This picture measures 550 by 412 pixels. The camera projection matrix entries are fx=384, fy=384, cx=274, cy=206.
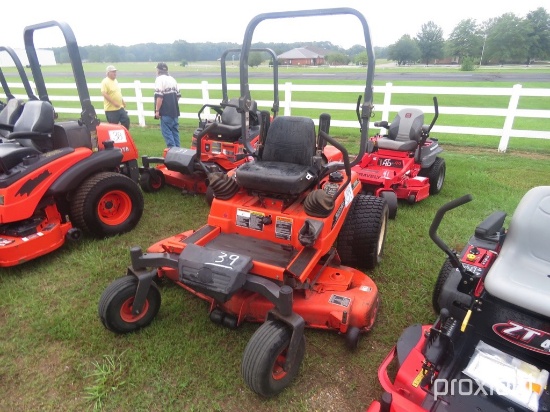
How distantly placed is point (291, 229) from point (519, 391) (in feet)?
5.34

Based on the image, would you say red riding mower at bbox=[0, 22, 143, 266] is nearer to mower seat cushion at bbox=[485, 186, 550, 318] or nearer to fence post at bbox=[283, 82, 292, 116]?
mower seat cushion at bbox=[485, 186, 550, 318]

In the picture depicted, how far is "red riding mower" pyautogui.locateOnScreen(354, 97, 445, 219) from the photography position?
4980 mm

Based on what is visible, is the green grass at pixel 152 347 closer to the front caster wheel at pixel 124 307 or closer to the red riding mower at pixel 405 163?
the front caster wheel at pixel 124 307

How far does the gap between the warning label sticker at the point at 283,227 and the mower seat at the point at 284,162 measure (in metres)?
0.20

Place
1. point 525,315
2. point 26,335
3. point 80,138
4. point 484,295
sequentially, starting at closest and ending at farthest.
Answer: point 525,315, point 484,295, point 26,335, point 80,138

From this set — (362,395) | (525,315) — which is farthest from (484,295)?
(362,395)

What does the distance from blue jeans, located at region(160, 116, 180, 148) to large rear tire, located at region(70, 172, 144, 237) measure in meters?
3.68

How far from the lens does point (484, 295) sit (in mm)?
2156

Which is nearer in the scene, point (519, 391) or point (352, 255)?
point (519, 391)

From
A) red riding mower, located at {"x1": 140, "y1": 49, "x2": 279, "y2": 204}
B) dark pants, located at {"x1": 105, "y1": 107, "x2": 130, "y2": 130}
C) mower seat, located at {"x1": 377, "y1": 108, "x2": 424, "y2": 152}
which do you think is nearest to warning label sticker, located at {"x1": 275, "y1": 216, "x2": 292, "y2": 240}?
red riding mower, located at {"x1": 140, "y1": 49, "x2": 279, "y2": 204}

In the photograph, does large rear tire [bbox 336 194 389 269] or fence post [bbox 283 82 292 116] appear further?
fence post [bbox 283 82 292 116]

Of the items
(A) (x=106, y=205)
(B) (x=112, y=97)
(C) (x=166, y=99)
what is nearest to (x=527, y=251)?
(A) (x=106, y=205)

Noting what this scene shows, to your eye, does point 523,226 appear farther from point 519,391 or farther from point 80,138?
point 80,138

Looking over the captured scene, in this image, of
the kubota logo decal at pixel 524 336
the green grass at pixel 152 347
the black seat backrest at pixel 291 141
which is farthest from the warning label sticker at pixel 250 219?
the kubota logo decal at pixel 524 336
